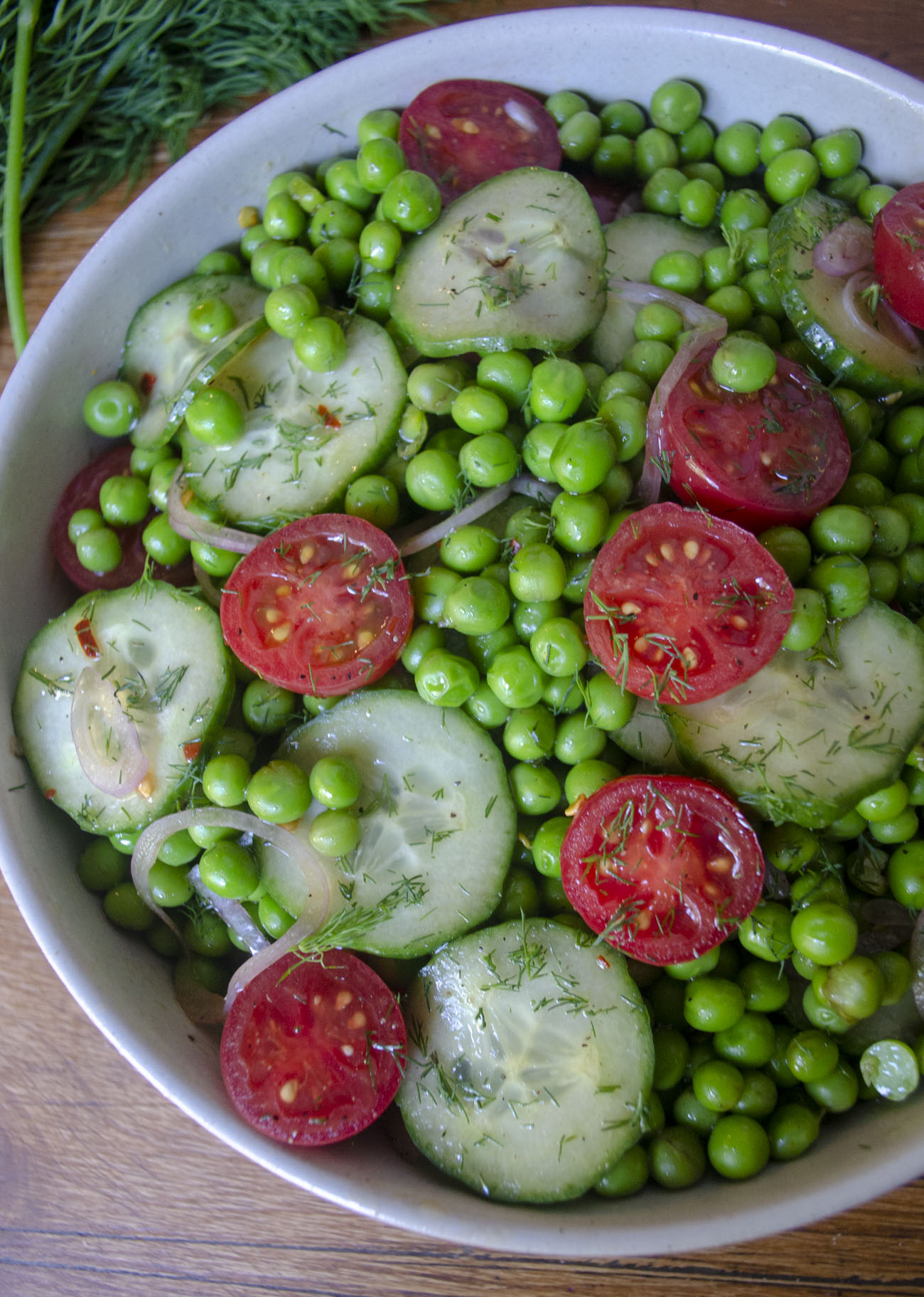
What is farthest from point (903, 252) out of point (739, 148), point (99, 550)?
point (99, 550)

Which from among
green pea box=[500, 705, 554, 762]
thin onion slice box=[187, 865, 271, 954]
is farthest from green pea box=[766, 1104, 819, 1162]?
thin onion slice box=[187, 865, 271, 954]

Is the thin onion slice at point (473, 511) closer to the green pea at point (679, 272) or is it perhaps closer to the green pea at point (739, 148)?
the green pea at point (679, 272)

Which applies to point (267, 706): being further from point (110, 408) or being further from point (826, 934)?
point (826, 934)

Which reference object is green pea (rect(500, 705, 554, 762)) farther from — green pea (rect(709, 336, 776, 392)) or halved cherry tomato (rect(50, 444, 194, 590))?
halved cherry tomato (rect(50, 444, 194, 590))

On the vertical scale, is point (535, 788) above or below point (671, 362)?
below

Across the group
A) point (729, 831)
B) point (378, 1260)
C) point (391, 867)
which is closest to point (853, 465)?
point (729, 831)

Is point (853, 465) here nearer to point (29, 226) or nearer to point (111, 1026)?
point (111, 1026)

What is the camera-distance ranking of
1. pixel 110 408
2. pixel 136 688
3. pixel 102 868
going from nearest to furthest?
1. pixel 136 688
2. pixel 102 868
3. pixel 110 408
